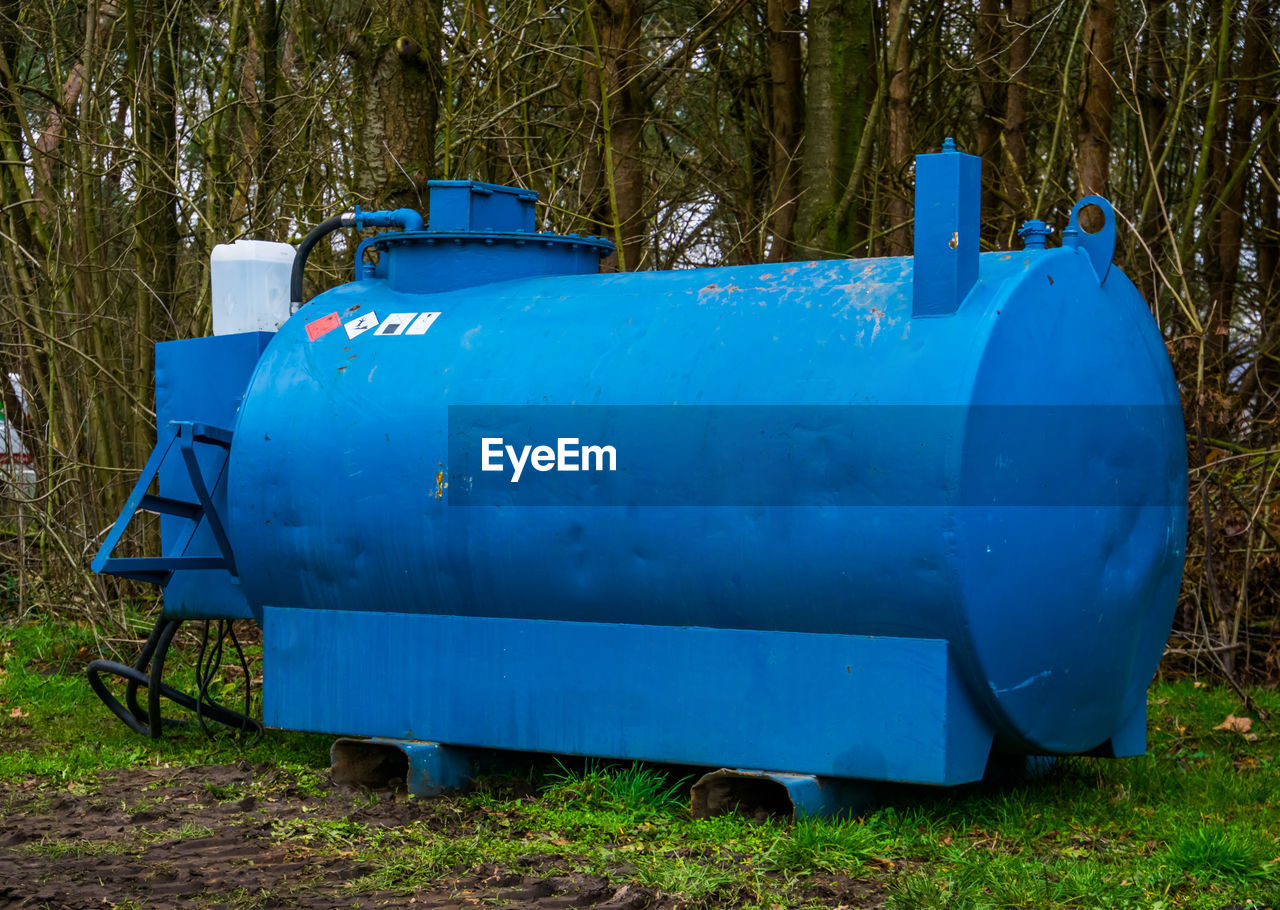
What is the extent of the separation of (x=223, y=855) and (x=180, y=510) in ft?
6.47

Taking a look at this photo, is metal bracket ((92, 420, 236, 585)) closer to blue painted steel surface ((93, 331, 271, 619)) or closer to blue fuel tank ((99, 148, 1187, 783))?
blue painted steel surface ((93, 331, 271, 619))

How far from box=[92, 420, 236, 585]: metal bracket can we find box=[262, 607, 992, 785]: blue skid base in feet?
1.46

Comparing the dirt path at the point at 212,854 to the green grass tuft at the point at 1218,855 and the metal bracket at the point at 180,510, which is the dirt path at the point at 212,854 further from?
the green grass tuft at the point at 1218,855

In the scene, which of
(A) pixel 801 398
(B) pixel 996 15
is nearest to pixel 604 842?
(A) pixel 801 398

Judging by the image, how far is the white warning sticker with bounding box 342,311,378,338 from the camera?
565 cm

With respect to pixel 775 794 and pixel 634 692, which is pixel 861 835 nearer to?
pixel 775 794

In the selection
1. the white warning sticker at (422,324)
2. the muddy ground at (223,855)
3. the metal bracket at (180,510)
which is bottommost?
the muddy ground at (223,855)

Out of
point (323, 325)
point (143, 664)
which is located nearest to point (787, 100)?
point (323, 325)

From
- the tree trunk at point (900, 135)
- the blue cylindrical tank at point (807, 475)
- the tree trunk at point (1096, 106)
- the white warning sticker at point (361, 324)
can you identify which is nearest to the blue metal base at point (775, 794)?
the blue cylindrical tank at point (807, 475)

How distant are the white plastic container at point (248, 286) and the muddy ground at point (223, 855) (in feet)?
6.45

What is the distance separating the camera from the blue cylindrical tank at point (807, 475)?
440 cm

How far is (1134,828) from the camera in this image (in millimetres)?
4652

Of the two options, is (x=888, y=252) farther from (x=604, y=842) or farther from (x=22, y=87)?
(x=604, y=842)

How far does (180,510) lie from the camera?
6023 millimetres
